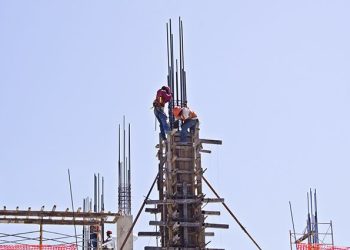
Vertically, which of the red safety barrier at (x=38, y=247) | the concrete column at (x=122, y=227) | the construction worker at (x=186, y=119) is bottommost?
the red safety barrier at (x=38, y=247)

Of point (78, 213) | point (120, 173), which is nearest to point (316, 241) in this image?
point (120, 173)

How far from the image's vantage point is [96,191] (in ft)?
154

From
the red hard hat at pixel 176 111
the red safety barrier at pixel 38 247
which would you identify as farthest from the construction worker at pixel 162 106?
the red safety barrier at pixel 38 247

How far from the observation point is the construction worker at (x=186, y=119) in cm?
3027

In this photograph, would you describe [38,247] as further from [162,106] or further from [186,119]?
[186,119]

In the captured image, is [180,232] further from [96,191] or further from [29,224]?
[96,191]

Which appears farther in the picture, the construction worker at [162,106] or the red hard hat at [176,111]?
the red hard hat at [176,111]

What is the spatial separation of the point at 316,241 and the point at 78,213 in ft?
45.7

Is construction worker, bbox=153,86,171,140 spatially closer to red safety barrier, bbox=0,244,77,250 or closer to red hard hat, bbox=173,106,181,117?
red hard hat, bbox=173,106,181,117

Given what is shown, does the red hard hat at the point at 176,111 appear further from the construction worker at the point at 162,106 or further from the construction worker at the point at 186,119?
the construction worker at the point at 162,106

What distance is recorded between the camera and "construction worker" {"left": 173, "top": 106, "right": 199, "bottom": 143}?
1192 inches

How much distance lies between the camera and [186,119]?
3039 cm

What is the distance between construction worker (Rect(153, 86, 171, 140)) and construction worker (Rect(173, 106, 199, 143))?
0.47 m

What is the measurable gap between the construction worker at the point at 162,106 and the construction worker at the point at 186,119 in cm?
47
